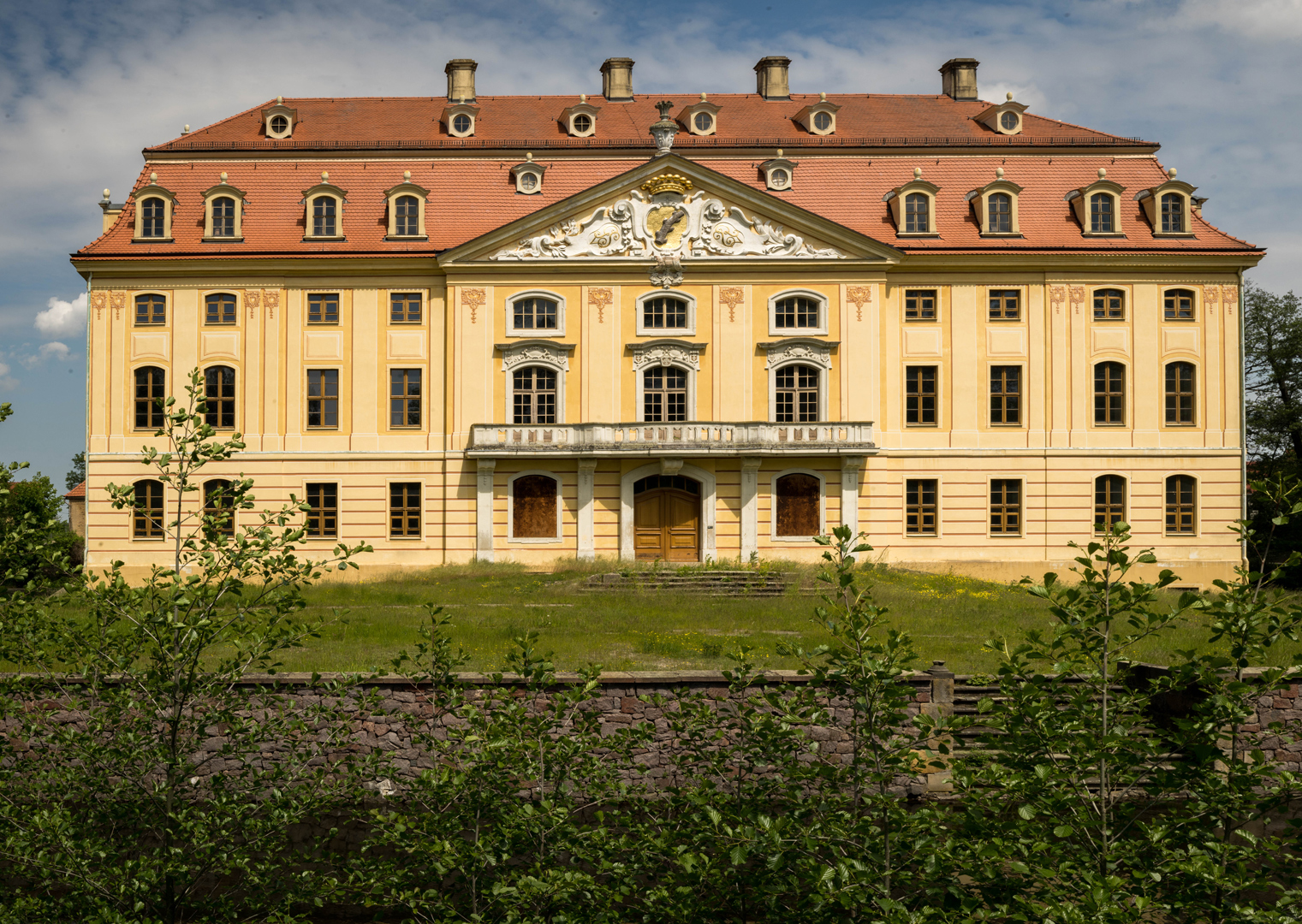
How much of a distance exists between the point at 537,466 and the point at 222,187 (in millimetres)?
14684

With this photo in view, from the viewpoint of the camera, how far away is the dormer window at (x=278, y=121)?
36.2 meters

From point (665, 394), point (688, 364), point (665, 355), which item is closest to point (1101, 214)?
point (688, 364)

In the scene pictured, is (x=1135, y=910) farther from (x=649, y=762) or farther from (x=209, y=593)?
(x=649, y=762)

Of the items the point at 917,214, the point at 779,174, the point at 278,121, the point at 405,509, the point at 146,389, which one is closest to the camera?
the point at 146,389

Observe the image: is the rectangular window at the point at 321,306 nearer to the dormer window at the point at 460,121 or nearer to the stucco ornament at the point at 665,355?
the dormer window at the point at 460,121

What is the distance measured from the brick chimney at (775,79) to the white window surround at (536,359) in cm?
1544

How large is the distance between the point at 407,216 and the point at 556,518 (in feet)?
39.0

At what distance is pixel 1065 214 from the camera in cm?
3406

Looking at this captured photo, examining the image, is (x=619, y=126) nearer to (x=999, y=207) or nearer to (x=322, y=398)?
(x=999, y=207)

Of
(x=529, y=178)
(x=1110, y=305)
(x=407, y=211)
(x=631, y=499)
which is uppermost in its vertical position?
(x=529, y=178)

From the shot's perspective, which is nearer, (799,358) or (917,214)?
(799,358)

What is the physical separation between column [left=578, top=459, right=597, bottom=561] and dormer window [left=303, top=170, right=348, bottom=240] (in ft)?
39.6

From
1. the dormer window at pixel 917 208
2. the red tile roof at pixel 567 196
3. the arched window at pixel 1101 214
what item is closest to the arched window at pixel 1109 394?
the red tile roof at pixel 567 196

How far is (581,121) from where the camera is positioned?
1439 inches
